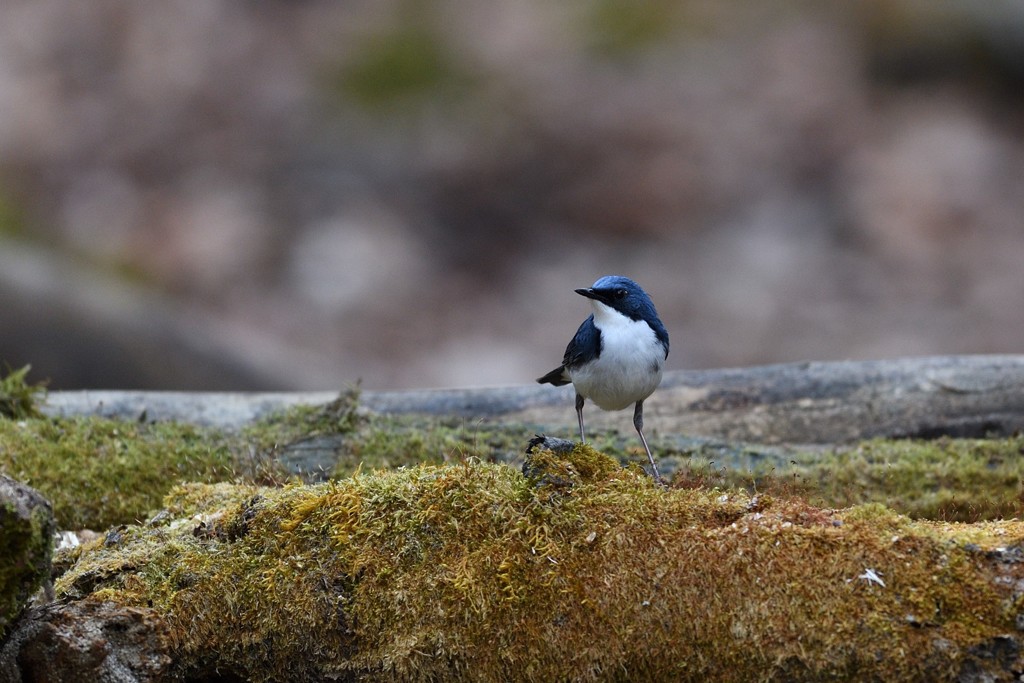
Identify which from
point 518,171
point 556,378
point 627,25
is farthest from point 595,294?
point 627,25

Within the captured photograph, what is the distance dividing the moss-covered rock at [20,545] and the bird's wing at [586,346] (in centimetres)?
225

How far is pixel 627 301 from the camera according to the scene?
4.78 meters

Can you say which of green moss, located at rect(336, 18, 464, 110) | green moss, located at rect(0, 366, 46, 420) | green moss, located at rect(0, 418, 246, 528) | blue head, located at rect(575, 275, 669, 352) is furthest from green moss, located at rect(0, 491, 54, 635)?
green moss, located at rect(336, 18, 464, 110)

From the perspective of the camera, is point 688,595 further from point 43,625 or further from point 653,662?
point 43,625

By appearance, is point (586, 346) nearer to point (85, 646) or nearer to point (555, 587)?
point (555, 587)

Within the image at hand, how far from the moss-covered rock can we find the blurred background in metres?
8.20

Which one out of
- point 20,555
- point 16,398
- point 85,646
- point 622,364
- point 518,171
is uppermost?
point 518,171

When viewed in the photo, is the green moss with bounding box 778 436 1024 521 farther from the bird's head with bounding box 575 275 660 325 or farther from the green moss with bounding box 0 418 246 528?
the green moss with bounding box 0 418 246 528

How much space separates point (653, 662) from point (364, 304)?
35.0 ft

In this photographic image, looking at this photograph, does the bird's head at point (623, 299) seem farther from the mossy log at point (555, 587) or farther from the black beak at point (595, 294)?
the mossy log at point (555, 587)

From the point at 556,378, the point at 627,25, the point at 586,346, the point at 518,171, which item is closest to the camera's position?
the point at 586,346

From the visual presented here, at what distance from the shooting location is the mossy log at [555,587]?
3084 millimetres

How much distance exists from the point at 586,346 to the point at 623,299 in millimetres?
280

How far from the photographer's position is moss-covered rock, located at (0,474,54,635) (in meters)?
3.10
